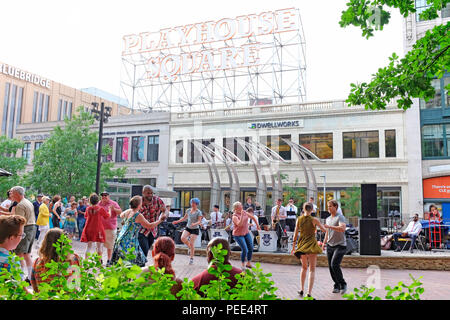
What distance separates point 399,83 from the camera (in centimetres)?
769

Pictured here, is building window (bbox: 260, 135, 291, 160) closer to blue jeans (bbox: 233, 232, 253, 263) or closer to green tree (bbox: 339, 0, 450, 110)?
blue jeans (bbox: 233, 232, 253, 263)

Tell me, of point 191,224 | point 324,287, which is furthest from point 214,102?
point 324,287

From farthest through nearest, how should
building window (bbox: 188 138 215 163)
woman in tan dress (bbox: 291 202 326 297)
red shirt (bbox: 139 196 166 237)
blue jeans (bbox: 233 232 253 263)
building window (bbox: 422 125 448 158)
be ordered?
building window (bbox: 188 138 215 163) < building window (bbox: 422 125 448 158) < blue jeans (bbox: 233 232 253 263) < red shirt (bbox: 139 196 166 237) < woman in tan dress (bbox: 291 202 326 297)

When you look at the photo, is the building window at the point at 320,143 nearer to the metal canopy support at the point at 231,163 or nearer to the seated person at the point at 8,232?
the metal canopy support at the point at 231,163

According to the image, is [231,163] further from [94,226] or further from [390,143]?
[94,226]

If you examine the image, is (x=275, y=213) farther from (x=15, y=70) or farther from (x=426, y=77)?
(x=15, y=70)

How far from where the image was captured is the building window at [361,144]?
3150 cm

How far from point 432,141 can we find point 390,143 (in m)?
2.90

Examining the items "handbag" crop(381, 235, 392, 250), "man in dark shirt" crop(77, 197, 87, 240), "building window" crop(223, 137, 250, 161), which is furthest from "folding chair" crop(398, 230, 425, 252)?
"building window" crop(223, 137, 250, 161)

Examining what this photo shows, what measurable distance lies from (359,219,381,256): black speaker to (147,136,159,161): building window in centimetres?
2804

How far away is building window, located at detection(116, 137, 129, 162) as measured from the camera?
4050 cm

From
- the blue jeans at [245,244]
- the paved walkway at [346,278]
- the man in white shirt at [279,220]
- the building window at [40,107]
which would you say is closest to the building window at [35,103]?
the building window at [40,107]

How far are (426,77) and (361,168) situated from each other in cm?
2494

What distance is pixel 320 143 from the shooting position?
1314 inches
